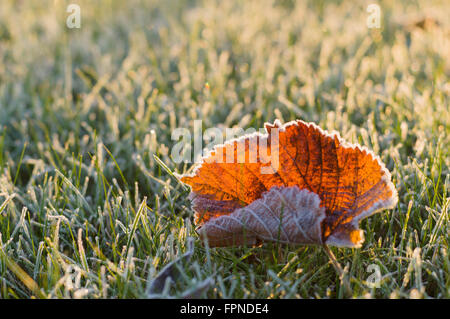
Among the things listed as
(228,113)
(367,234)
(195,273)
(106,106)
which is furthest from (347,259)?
(106,106)

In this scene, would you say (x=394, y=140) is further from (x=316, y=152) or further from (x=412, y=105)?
(x=316, y=152)

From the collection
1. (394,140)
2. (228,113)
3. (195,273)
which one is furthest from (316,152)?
(228,113)

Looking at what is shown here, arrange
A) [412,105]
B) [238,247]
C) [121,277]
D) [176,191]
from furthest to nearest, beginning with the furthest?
[412,105] → [176,191] → [238,247] → [121,277]
